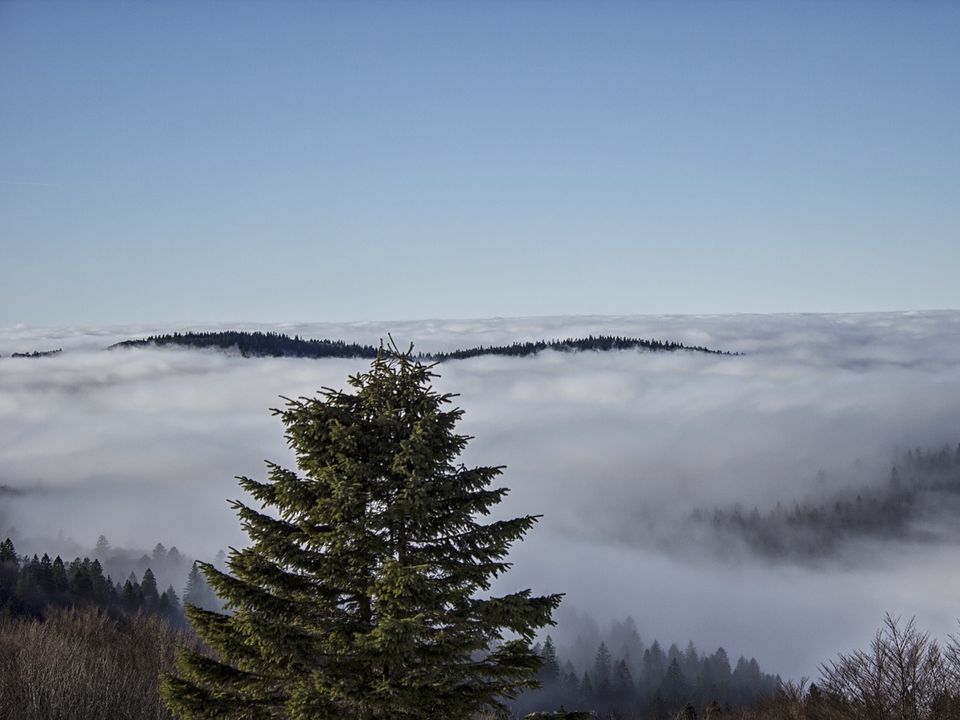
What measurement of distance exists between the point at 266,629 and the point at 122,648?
2160 inches

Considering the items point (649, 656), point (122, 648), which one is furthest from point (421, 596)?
point (649, 656)

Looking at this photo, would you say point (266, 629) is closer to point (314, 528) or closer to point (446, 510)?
point (314, 528)

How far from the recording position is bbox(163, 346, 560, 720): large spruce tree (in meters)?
14.0

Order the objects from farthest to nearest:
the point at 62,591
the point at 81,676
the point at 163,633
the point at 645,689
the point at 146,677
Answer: the point at 645,689 < the point at 62,591 < the point at 163,633 < the point at 146,677 < the point at 81,676

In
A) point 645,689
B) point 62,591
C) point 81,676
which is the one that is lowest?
point 645,689

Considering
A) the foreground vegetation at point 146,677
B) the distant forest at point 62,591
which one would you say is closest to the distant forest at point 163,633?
the distant forest at point 62,591

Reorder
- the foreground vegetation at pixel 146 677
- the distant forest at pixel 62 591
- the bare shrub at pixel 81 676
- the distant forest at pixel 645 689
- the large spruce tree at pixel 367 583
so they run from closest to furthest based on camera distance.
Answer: the large spruce tree at pixel 367 583 → the foreground vegetation at pixel 146 677 → the bare shrub at pixel 81 676 → the distant forest at pixel 62 591 → the distant forest at pixel 645 689

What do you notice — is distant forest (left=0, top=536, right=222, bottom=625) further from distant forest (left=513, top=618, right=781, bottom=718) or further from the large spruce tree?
the large spruce tree

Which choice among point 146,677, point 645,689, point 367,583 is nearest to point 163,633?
point 146,677

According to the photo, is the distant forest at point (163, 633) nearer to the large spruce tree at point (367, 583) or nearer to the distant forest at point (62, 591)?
the distant forest at point (62, 591)

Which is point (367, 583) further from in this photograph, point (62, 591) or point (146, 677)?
point (62, 591)

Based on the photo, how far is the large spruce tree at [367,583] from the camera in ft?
45.9

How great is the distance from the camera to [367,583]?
14.8 meters

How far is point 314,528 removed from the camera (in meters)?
15.0
